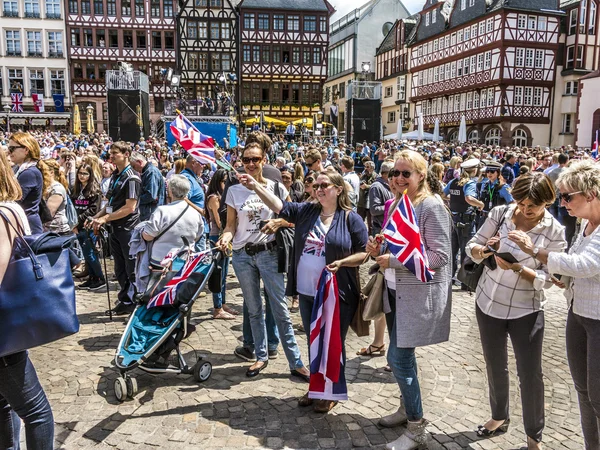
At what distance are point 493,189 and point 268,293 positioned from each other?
4.72 m

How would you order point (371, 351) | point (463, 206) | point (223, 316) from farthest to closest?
point (463, 206)
point (223, 316)
point (371, 351)

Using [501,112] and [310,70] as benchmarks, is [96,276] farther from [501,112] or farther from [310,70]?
[310,70]

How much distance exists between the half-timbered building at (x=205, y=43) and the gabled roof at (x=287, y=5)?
200cm

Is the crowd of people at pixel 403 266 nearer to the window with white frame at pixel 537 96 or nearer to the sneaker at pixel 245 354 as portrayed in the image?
the sneaker at pixel 245 354

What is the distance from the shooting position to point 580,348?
3.12 m

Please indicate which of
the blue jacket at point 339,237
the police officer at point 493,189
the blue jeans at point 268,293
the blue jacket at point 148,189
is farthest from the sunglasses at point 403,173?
the police officer at point 493,189

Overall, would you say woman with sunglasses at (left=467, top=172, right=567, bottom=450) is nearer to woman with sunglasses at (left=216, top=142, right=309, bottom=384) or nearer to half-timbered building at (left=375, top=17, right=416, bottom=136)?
woman with sunglasses at (left=216, top=142, right=309, bottom=384)

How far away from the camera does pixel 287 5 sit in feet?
160

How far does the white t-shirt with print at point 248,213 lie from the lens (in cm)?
462

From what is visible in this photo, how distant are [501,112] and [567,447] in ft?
129

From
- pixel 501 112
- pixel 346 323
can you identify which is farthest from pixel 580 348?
pixel 501 112

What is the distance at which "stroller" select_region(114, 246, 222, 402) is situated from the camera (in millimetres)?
4296

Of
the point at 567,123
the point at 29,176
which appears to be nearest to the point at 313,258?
the point at 29,176

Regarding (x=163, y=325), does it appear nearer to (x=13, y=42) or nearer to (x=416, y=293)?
(x=416, y=293)
